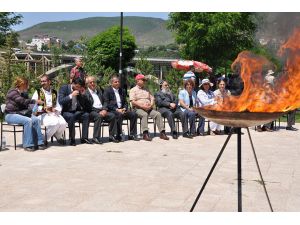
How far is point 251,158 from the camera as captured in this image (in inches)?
336

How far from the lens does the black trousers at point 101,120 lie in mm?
10102

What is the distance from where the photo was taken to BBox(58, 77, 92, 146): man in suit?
970 centimetres

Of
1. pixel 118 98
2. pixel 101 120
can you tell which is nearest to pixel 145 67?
pixel 118 98

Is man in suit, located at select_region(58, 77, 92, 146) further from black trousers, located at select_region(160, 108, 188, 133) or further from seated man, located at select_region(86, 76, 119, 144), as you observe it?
black trousers, located at select_region(160, 108, 188, 133)

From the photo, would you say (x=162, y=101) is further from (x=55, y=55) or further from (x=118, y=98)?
(x=55, y=55)

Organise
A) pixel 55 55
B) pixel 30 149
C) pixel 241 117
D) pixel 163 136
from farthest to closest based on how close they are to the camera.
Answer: pixel 55 55 < pixel 163 136 < pixel 30 149 < pixel 241 117

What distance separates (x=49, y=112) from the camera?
9430 millimetres

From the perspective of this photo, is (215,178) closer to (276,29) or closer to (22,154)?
(276,29)

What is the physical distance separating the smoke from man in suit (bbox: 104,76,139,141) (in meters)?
3.69

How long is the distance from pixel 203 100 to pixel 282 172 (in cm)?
Answer: 460

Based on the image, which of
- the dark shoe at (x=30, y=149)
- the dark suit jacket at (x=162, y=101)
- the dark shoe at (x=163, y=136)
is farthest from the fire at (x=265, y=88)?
the dark suit jacket at (x=162, y=101)

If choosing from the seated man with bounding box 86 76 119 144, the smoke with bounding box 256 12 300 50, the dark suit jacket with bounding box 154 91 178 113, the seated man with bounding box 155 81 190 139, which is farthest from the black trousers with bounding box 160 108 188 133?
the smoke with bounding box 256 12 300 50

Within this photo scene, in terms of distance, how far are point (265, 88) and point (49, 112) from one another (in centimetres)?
539
